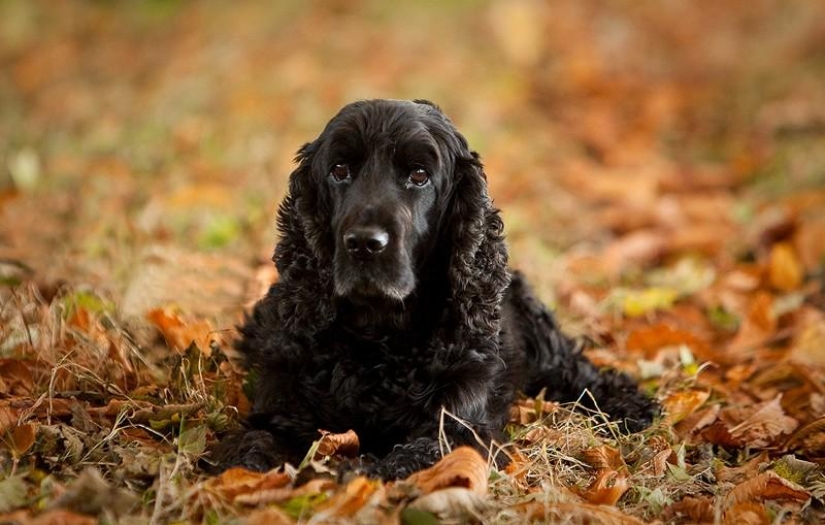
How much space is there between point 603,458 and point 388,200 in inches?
58.7

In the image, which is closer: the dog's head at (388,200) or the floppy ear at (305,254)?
the dog's head at (388,200)

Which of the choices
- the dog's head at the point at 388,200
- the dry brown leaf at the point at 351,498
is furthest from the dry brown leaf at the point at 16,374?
the dry brown leaf at the point at 351,498

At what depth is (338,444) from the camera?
378 centimetres

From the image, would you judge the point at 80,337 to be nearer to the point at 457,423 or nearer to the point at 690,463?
the point at 457,423

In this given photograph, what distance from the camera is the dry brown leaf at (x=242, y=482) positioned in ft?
10.8

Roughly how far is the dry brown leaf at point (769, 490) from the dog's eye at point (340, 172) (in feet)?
6.77

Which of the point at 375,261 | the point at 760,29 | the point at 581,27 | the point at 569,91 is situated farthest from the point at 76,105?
the point at 760,29

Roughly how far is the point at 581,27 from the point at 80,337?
12586 millimetres

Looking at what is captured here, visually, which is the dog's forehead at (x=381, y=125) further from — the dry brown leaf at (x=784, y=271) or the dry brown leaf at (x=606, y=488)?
the dry brown leaf at (x=784, y=271)

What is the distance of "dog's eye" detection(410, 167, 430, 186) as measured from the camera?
4.03 meters

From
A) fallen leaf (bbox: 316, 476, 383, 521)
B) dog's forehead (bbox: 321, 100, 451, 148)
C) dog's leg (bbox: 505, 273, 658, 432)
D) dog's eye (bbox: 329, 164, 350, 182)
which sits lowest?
fallen leaf (bbox: 316, 476, 383, 521)

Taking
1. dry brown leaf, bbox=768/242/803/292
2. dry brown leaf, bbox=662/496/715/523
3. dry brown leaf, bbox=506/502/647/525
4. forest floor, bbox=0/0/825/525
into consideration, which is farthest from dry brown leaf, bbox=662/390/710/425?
dry brown leaf, bbox=768/242/803/292

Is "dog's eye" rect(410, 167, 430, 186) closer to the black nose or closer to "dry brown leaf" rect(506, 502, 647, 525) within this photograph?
the black nose

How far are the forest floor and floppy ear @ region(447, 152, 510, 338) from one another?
2.15 ft
